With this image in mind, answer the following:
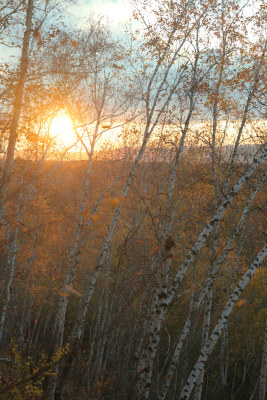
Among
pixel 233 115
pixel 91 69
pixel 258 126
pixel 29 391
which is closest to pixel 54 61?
pixel 91 69

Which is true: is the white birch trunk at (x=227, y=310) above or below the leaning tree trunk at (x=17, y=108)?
below

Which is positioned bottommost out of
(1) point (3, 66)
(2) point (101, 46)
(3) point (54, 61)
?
(1) point (3, 66)

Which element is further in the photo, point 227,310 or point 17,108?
point 227,310

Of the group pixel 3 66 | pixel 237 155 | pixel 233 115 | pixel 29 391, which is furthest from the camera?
pixel 233 115

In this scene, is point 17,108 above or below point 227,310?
above

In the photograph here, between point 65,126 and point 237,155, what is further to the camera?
point 65,126

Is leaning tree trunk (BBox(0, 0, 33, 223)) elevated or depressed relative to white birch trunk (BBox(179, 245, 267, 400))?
elevated

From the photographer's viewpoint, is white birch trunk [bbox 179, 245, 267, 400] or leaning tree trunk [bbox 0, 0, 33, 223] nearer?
leaning tree trunk [bbox 0, 0, 33, 223]

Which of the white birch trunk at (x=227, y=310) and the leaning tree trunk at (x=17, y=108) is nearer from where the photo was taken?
the leaning tree trunk at (x=17, y=108)

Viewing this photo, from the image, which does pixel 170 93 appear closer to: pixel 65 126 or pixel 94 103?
pixel 94 103

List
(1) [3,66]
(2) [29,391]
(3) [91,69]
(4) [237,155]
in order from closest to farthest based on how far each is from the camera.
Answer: (2) [29,391], (1) [3,66], (4) [237,155], (3) [91,69]

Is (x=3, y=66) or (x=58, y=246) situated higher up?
(x=3, y=66)

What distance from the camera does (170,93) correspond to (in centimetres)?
1102

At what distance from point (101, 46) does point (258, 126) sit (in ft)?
22.3
